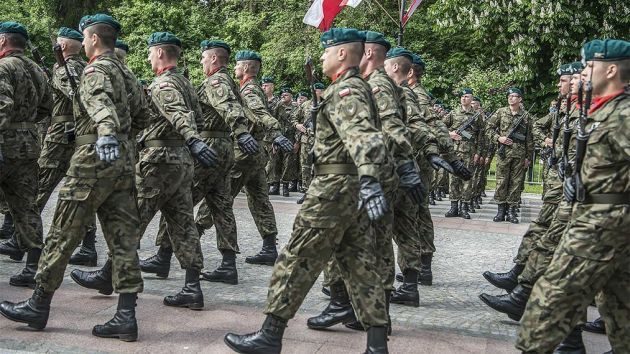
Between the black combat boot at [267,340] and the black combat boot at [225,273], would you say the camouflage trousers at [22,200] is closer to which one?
the black combat boot at [225,273]

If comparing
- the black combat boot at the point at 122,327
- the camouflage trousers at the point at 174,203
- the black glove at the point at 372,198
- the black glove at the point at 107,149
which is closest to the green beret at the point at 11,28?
the camouflage trousers at the point at 174,203

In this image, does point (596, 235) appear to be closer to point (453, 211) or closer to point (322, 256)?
point (322, 256)

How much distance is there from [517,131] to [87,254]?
8.28 m

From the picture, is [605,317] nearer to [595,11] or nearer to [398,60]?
[398,60]

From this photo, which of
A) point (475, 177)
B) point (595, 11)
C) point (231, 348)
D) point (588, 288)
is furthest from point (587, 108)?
point (595, 11)

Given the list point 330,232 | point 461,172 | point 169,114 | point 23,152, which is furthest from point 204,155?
point 461,172

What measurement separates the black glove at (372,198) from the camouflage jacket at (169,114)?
7.12ft

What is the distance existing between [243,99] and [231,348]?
356cm

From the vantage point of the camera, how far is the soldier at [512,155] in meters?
13.6

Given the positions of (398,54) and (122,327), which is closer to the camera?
(122,327)

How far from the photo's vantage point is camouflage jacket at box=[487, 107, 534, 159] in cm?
1368

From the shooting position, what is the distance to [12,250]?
7910mm

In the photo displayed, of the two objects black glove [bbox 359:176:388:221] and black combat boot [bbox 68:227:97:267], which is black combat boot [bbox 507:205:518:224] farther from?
black glove [bbox 359:176:388:221]

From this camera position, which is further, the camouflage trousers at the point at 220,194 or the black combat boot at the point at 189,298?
the camouflage trousers at the point at 220,194
